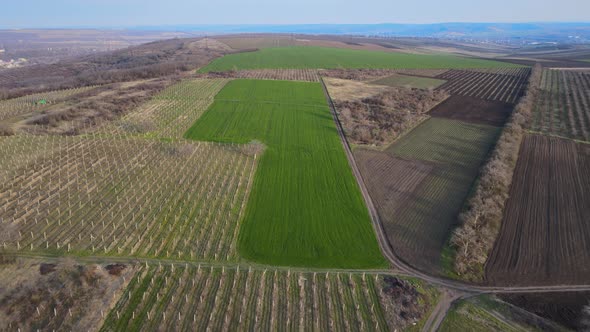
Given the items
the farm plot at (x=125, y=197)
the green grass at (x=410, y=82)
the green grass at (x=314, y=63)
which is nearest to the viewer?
the farm plot at (x=125, y=197)

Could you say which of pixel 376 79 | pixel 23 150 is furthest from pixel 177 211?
pixel 376 79

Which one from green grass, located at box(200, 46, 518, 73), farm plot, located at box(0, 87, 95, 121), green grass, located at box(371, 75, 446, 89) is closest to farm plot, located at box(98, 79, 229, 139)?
farm plot, located at box(0, 87, 95, 121)

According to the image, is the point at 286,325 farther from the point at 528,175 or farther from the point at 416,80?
the point at 416,80

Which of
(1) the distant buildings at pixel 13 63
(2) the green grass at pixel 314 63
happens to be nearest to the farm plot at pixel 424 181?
(2) the green grass at pixel 314 63

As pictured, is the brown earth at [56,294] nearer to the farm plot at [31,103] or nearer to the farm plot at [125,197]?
the farm plot at [125,197]

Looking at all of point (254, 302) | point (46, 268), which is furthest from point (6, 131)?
point (254, 302)

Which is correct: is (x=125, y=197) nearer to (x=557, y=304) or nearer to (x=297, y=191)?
(x=297, y=191)

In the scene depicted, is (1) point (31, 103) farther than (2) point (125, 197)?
Yes
